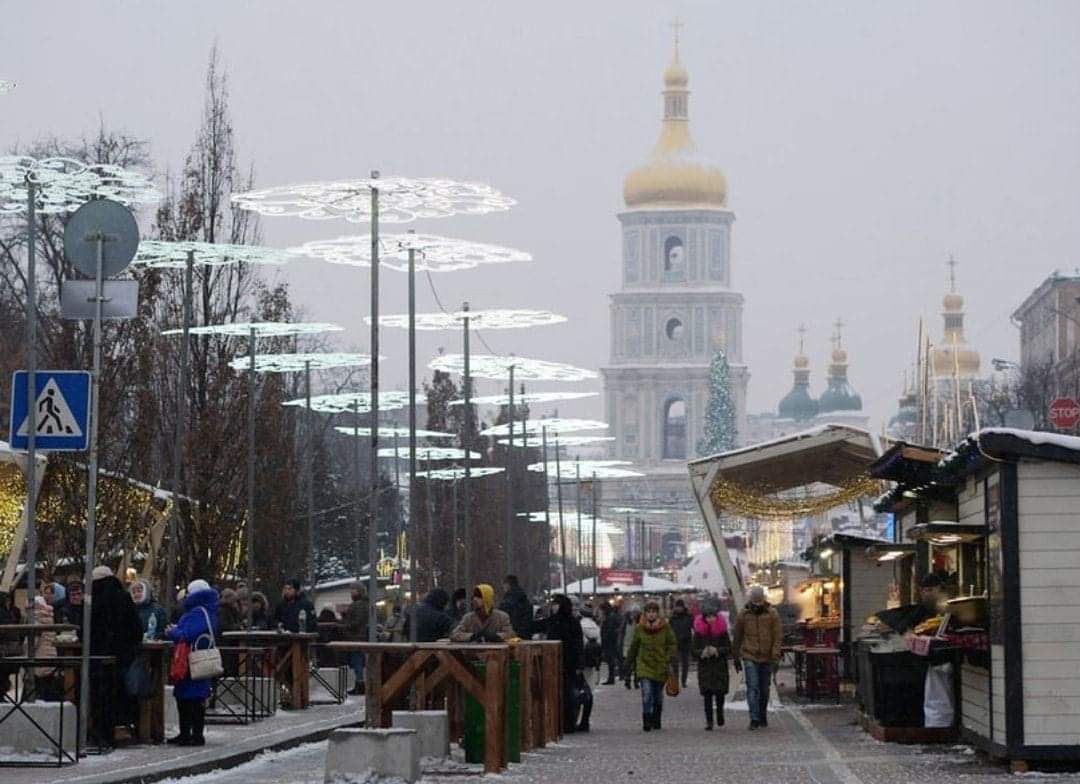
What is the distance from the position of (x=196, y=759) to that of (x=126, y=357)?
22.8 meters

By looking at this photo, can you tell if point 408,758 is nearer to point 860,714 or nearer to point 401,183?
point 401,183

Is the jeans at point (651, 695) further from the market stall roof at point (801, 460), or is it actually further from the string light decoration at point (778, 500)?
the string light decoration at point (778, 500)

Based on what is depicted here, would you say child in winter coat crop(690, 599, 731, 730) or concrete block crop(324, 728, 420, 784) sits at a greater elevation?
child in winter coat crop(690, 599, 731, 730)

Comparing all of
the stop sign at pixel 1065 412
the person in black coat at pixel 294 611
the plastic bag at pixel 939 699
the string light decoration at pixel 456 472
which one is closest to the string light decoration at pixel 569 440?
the string light decoration at pixel 456 472

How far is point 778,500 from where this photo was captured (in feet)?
148

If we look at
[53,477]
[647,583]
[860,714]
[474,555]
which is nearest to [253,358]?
[53,477]

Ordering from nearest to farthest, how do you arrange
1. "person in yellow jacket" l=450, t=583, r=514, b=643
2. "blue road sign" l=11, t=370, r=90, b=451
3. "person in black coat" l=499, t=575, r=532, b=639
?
"blue road sign" l=11, t=370, r=90, b=451 < "person in yellow jacket" l=450, t=583, r=514, b=643 < "person in black coat" l=499, t=575, r=532, b=639

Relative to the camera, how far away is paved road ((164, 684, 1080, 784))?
839 inches

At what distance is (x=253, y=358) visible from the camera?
3912cm

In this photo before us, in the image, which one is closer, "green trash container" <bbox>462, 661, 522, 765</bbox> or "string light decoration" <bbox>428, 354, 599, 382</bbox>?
"green trash container" <bbox>462, 661, 522, 765</bbox>

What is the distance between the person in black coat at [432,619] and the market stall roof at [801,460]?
35.5ft

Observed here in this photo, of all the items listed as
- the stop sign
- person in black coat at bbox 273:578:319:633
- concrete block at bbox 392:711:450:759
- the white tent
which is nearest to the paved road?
concrete block at bbox 392:711:450:759

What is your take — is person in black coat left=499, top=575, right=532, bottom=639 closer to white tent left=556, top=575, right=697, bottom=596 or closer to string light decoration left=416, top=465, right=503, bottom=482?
string light decoration left=416, top=465, right=503, bottom=482

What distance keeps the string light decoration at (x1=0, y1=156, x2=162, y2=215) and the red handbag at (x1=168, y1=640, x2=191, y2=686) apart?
371 centimetres
